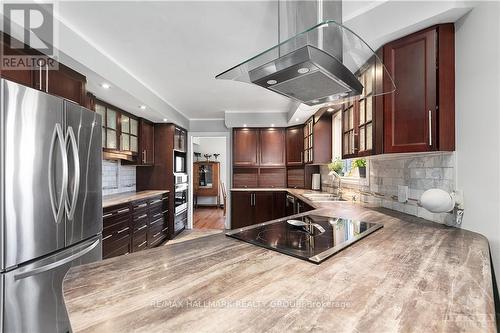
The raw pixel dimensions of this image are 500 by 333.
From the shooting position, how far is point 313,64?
1.03m

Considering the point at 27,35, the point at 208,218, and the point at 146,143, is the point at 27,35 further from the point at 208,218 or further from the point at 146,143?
the point at 208,218

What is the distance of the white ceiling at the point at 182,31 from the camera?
1607 mm

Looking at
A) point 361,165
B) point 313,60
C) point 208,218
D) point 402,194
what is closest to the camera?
point 313,60

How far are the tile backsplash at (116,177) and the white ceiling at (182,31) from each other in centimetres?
121

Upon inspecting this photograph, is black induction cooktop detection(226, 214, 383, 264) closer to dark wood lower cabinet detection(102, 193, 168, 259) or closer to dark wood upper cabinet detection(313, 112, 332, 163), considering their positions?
dark wood lower cabinet detection(102, 193, 168, 259)

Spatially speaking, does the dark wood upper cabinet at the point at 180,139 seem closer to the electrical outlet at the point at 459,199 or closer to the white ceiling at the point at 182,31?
the white ceiling at the point at 182,31

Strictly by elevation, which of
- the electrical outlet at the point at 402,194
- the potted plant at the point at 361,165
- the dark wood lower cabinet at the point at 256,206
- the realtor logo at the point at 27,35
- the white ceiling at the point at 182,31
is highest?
the white ceiling at the point at 182,31

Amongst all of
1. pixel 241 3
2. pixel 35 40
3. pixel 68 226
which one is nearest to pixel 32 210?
pixel 68 226

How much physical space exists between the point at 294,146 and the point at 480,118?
11.9ft

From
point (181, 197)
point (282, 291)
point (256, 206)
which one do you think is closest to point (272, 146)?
point (256, 206)

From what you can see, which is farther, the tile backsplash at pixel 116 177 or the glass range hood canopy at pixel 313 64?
the tile backsplash at pixel 116 177

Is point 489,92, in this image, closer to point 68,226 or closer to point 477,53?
point 477,53

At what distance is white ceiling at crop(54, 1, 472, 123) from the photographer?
1.61m

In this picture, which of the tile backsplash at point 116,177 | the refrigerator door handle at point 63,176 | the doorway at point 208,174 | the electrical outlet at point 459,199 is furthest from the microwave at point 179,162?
the electrical outlet at point 459,199
